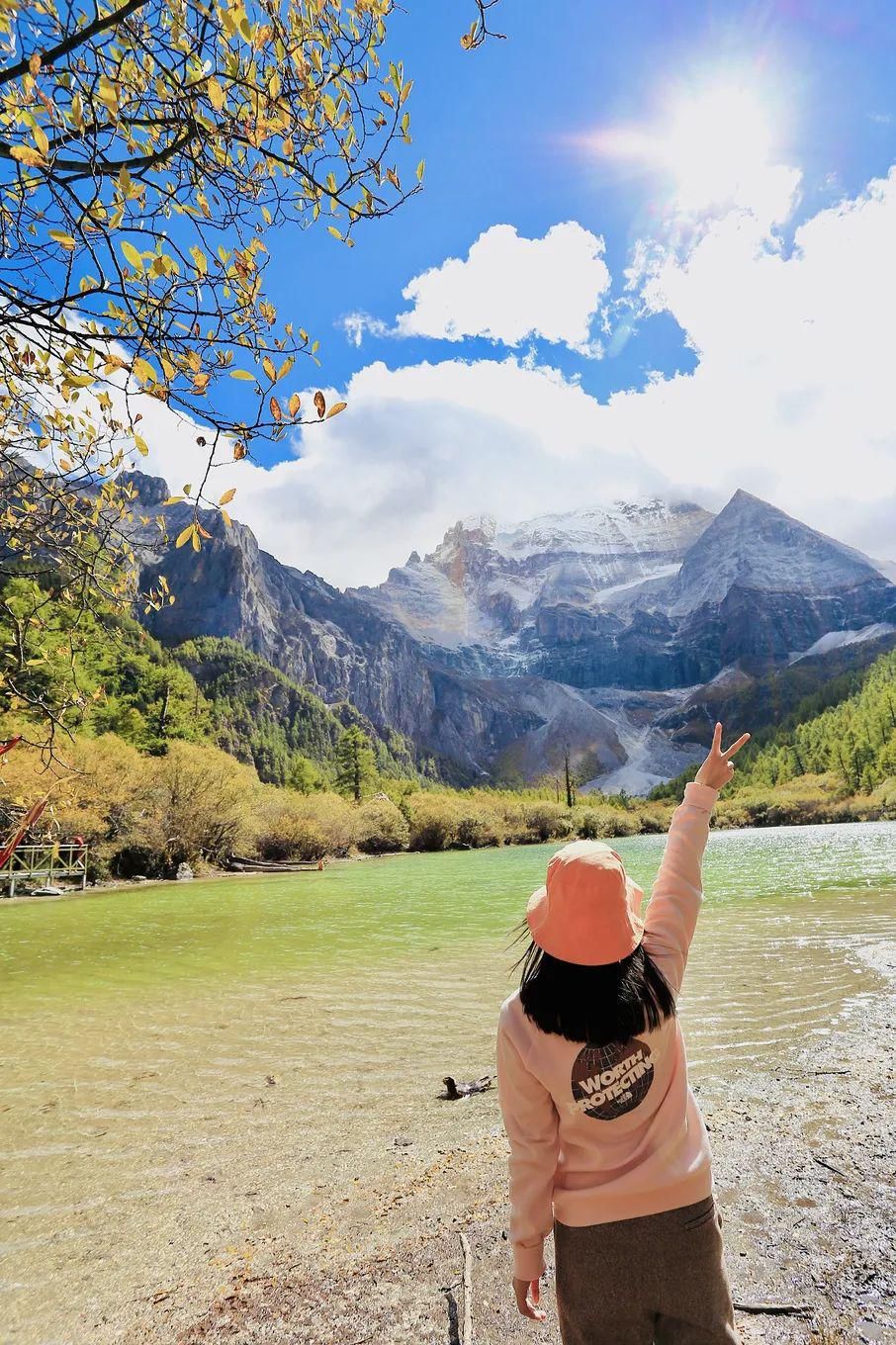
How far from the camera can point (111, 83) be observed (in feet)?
9.04

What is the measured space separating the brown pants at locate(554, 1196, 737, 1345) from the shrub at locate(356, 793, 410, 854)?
6136 cm

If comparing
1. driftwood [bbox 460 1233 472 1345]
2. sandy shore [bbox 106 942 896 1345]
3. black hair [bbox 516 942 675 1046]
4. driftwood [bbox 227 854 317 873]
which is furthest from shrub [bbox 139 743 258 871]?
black hair [bbox 516 942 675 1046]

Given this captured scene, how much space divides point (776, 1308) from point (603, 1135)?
184 centimetres

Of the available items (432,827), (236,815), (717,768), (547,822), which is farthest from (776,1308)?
(547,822)

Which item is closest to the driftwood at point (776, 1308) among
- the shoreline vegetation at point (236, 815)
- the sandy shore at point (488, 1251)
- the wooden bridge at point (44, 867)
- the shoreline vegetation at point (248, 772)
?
the sandy shore at point (488, 1251)

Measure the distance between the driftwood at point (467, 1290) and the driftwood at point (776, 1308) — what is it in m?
1.14

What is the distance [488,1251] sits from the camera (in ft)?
11.1

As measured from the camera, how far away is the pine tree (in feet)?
283

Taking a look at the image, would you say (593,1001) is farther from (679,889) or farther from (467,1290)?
(467,1290)

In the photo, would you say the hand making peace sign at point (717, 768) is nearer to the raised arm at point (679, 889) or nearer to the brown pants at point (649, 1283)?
the raised arm at point (679, 889)

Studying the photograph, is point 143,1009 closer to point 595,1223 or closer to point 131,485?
point 131,485

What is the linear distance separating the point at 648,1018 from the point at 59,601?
4.17 meters

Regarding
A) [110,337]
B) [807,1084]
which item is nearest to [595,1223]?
[110,337]

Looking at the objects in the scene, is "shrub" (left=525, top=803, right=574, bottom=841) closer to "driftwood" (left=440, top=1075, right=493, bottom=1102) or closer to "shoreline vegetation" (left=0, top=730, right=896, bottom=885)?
"shoreline vegetation" (left=0, top=730, right=896, bottom=885)
